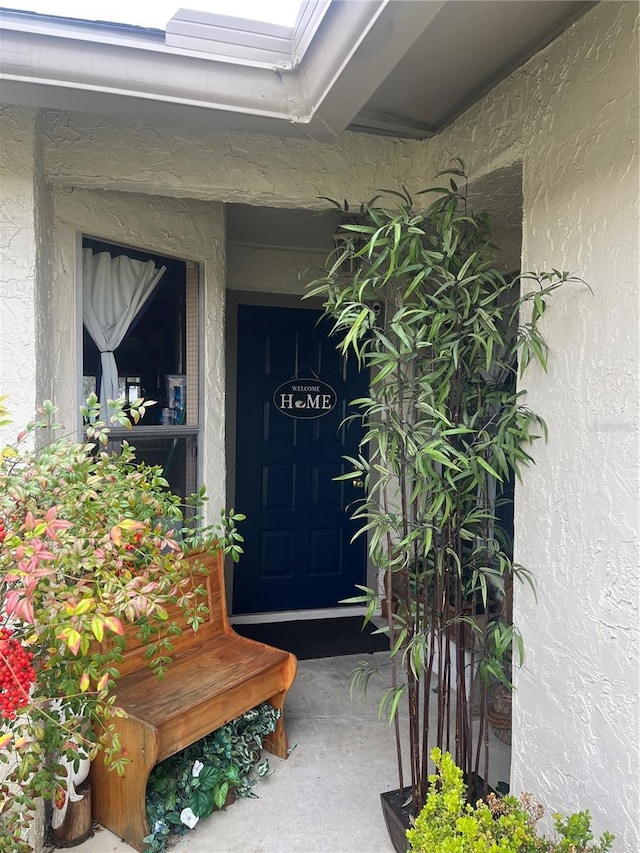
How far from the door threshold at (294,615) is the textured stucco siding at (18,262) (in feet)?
8.00

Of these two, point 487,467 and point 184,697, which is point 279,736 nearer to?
point 184,697

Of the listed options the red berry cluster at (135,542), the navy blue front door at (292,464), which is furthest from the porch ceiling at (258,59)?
the navy blue front door at (292,464)

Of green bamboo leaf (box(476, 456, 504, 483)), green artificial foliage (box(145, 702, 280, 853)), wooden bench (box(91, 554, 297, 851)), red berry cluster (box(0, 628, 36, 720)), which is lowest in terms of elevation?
green artificial foliage (box(145, 702, 280, 853))

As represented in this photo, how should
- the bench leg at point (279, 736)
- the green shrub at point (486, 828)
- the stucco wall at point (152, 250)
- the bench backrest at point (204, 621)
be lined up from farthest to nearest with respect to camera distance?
the bench leg at point (279, 736), the bench backrest at point (204, 621), the stucco wall at point (152, 250), the green shrub at point (486, 828)

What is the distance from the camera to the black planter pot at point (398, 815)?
1.86 meters

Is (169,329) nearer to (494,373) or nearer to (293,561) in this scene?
(494,373)

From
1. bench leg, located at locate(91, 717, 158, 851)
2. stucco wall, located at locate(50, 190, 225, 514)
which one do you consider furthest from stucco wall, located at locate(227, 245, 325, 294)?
bench leg, located at locate(91, 717, 158, 851)

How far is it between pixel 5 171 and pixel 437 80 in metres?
1.34

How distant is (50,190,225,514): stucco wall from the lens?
216cm

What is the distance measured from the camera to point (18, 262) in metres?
1.83

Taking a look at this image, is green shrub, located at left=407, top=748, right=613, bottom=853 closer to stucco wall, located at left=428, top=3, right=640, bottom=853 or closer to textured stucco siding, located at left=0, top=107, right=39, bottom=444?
stucco wall, located at left=428, top=3, right=640, bottom=853

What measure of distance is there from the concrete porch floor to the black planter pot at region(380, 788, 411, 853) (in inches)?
2.9

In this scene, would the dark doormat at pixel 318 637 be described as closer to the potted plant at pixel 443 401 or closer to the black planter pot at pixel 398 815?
the black planter pot at pixel 398 815

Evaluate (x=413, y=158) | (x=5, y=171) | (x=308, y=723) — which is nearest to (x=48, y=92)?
(x=5, y=171)
